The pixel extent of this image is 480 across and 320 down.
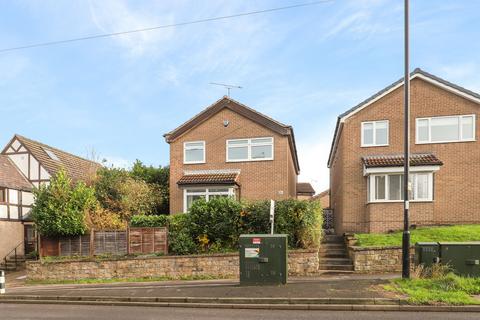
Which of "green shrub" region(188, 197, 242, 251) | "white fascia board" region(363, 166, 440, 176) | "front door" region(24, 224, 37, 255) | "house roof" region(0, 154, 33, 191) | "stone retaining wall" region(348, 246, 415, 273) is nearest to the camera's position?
"stone retaining wall" region(348, 246, 415, 273)

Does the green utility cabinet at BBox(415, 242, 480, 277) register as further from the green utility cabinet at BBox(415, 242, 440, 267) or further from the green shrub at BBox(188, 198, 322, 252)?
the green shrub at BBox(188, 198, 322, 252)

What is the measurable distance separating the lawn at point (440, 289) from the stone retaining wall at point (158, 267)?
13.7ft

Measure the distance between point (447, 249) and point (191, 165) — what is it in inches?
593

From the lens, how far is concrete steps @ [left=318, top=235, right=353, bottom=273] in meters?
14.2

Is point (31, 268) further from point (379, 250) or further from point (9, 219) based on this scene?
point (379, 250)

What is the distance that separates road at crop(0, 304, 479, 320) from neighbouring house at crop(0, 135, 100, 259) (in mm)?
15329

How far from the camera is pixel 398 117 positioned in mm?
19844

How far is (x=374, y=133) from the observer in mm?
20094

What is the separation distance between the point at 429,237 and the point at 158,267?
11074 millimetres

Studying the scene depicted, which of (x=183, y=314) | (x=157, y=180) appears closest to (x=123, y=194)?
(x=157, y=180)

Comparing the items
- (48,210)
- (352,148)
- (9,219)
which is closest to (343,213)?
(352,148)

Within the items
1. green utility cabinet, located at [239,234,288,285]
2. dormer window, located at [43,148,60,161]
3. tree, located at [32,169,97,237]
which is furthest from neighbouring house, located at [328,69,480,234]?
dormer window, located at [43,148,60,161]

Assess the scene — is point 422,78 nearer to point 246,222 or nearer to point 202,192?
point 246,222

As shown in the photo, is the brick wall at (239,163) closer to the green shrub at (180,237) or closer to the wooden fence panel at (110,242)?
the green shrub at (180,237)
